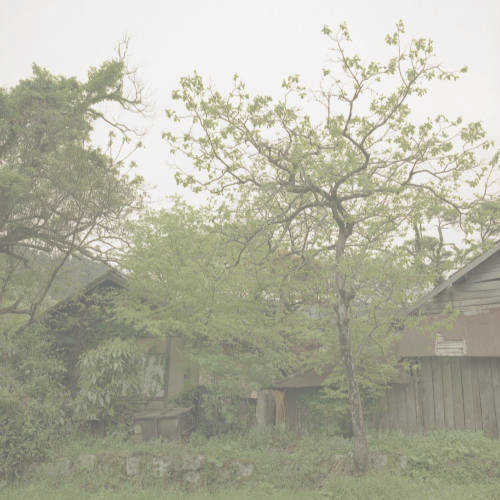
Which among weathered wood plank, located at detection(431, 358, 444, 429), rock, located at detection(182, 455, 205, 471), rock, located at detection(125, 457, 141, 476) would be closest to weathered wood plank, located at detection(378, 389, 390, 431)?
weathered wood plank, located at detection(431, 358, 444, 429)

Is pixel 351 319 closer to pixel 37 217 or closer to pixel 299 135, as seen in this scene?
pixel 299 135

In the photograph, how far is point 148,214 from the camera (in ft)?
65.1

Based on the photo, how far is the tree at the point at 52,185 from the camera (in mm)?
13406

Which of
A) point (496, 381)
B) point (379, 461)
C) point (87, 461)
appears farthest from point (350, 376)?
point (87, 461)

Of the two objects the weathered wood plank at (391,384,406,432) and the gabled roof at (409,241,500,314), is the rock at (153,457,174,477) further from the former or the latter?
the gabled roof at (409,241,500,314)

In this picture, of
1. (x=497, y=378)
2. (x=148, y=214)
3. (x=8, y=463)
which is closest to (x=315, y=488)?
(x=497, y=378)

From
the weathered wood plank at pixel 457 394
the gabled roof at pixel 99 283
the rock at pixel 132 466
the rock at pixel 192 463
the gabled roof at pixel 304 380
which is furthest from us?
A: the gabled roof at pixel 99 283

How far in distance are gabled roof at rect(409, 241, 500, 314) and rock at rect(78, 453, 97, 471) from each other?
8926mm

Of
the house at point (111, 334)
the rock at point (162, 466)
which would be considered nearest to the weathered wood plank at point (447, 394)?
the rock at point (162, 466)

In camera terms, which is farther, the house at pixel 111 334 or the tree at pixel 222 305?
the house at pixel 111 334

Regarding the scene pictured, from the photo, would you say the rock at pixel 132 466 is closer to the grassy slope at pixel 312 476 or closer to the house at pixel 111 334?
the grassy slope at pixel 312 476

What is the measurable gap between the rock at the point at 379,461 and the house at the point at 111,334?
681 cm

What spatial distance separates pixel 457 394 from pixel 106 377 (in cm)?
974

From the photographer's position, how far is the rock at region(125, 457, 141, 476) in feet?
33.7
